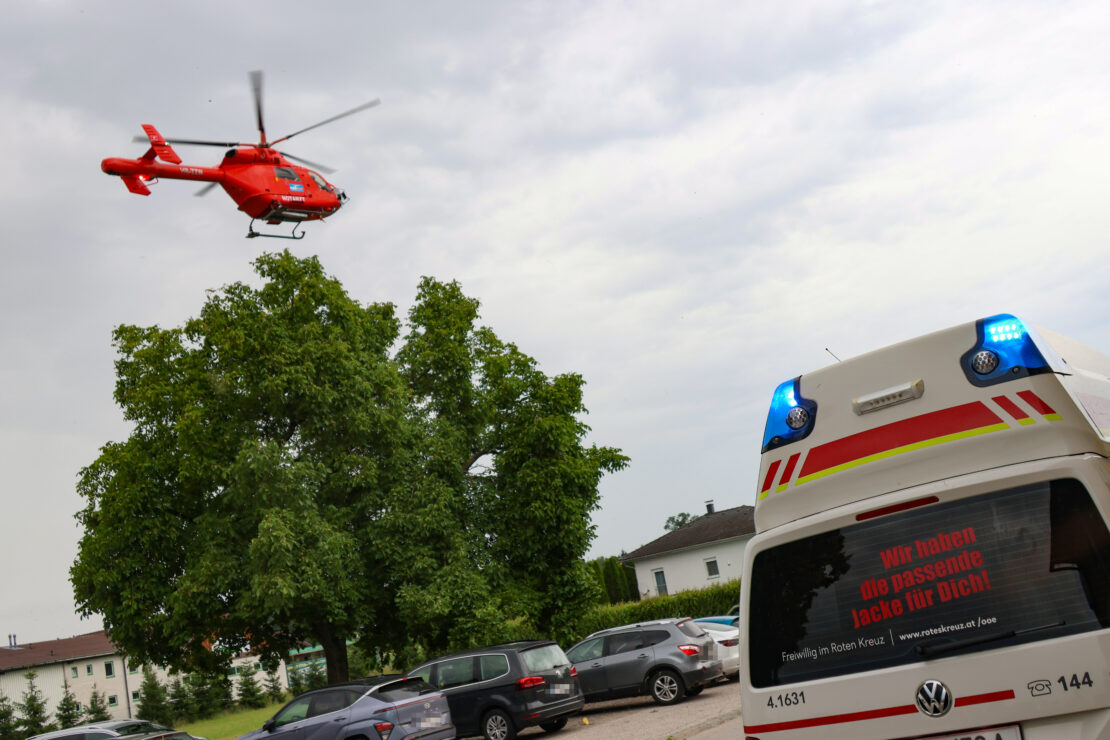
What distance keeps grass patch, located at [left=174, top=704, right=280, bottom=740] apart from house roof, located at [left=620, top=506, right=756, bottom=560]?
23.5 meters

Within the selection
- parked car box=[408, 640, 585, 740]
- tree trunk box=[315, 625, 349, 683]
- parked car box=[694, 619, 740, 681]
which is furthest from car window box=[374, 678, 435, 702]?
tree trunk box=[315, 625, 349, 683]

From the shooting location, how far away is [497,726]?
1750 centimetres

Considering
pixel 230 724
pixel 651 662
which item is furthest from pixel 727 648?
pixel 230 724

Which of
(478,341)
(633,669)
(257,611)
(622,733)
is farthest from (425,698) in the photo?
(478,341)

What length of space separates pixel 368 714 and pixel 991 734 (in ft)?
42.1

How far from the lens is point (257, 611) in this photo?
25188 millimetres

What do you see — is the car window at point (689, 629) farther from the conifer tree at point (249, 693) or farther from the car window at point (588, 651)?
the conifer tree at point (249, 693)

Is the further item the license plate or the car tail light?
the car tail light

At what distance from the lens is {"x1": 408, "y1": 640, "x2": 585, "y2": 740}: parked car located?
1736 centimetres

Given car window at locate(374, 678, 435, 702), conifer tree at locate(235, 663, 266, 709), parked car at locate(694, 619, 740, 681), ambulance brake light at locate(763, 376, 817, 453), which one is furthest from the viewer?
conifer tree at locate(235, 663, 266, 709)

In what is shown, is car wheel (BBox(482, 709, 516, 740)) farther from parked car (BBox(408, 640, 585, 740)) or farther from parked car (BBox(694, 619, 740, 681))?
parked car (BBox(694, 619, 740, 681))

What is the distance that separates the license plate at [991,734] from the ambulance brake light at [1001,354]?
55.8 inches

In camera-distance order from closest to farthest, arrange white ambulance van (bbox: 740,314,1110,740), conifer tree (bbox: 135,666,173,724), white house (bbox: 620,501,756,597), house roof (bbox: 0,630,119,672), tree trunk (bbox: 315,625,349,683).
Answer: white ambulance van (bbox: 740,314,1110,740), tree trunk (bbox: 315,625,349,683), conifer tree (bbox: 135,666,173,724), white house (bbox: 620,501,756,597), house roof (bbox: 0,630,119,672)

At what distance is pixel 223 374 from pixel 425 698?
1467cm
